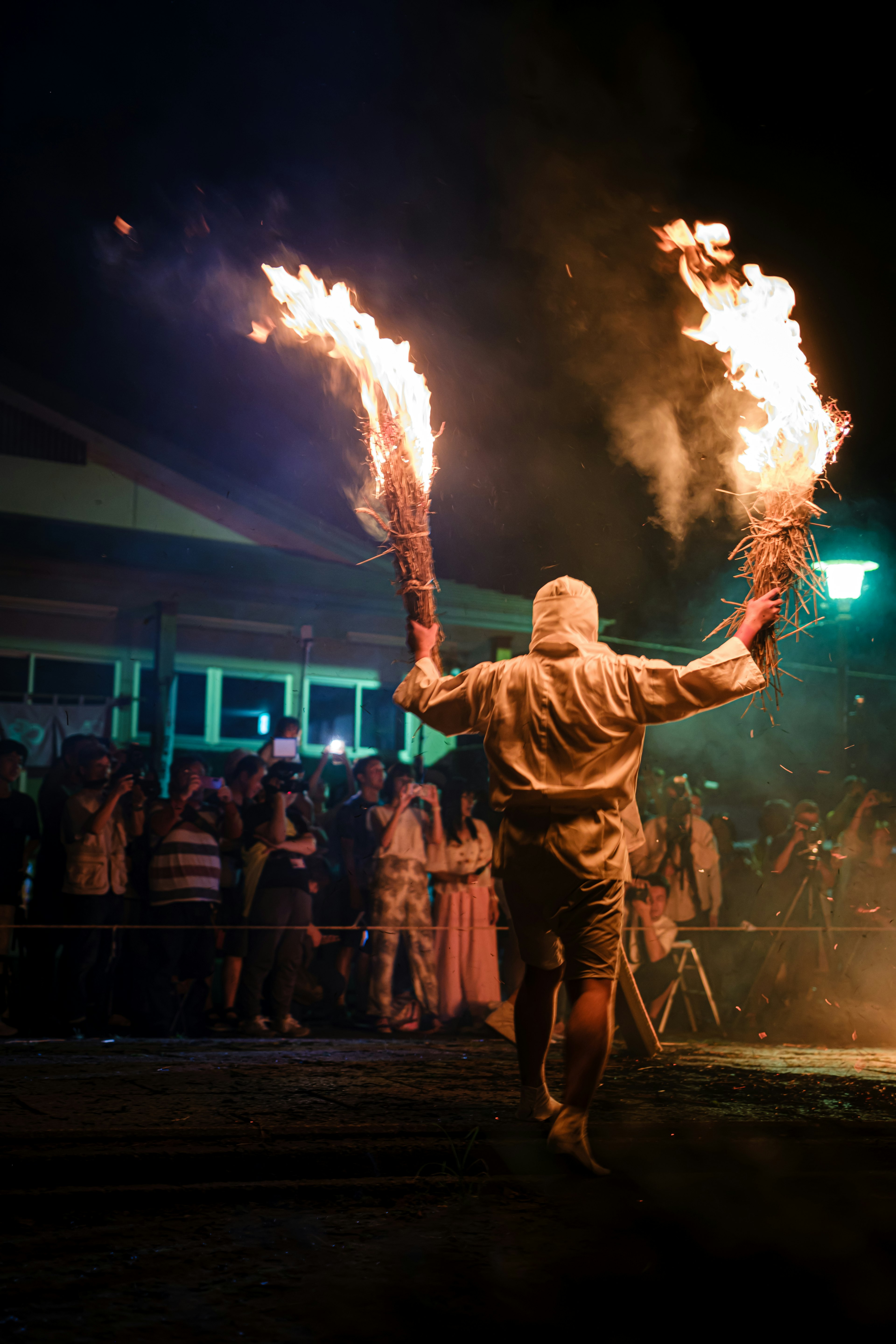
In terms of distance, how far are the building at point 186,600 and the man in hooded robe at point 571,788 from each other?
396 inches

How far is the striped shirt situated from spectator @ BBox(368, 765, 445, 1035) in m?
1.27

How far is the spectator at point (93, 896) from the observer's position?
24.6 ft

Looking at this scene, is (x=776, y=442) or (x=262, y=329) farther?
(x=262, y=329)

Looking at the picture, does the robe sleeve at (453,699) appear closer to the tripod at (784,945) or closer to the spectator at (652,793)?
the tripod at (784,945)

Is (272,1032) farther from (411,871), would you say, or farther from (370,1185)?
(370,1185)

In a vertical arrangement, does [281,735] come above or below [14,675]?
below

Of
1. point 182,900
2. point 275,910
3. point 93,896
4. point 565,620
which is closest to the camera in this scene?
point 565,620

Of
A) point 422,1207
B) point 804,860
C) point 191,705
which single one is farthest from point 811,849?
point 191,705

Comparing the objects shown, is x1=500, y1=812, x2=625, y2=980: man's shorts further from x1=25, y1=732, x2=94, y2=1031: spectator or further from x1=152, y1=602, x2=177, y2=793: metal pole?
x1=152, y1=602, x2=177, y2=793: metal pole

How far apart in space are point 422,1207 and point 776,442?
3.13 metres

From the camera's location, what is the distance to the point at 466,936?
880 centimetres

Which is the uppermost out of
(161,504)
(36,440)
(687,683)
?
(36,440)

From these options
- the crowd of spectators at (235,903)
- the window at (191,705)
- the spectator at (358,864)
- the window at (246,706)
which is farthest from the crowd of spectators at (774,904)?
the window at (191,705)

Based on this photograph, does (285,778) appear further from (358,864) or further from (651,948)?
(651,948)
